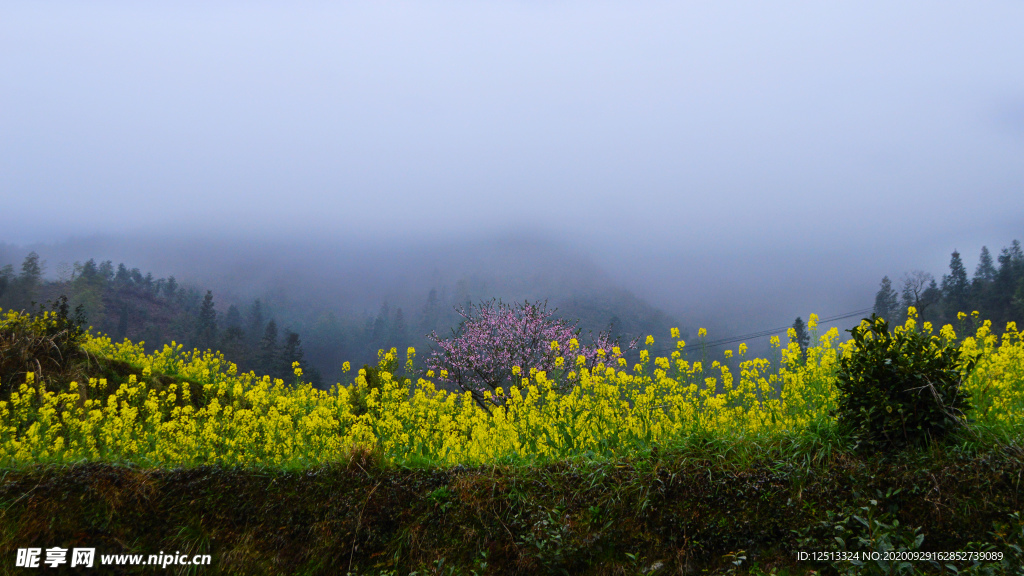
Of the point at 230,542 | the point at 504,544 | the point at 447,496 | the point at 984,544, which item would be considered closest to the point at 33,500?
the point at 230,542

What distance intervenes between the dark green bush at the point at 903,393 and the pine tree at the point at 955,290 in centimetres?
5211

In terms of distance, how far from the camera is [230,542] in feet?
16.5

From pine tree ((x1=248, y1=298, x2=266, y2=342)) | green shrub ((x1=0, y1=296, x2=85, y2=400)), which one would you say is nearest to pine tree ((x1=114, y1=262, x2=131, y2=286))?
pine tree ((x1=248, y1=298, x2=266, y2=342))

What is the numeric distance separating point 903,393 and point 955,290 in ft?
182

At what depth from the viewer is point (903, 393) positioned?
14.2ft

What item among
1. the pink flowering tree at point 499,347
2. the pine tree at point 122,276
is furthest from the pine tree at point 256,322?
the pink flowering tree at point 499,347

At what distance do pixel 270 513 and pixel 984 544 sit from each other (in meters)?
5.50

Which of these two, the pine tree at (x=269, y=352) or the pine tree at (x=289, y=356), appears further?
the pine tree at (x=269, y=352)

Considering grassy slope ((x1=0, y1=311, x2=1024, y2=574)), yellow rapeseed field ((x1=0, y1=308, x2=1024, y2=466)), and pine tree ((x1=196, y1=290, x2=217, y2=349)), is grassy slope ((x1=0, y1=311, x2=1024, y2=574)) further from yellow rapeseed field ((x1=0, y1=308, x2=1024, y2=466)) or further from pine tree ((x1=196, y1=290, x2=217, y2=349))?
pine tree ((x1=196, y1=290, x2=217, y2=349))

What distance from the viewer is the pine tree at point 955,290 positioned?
46022 mm

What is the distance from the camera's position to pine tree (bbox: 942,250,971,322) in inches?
1812

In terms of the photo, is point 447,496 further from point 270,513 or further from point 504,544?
point 270,513

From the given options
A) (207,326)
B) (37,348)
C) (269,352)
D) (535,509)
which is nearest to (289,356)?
(269,352)

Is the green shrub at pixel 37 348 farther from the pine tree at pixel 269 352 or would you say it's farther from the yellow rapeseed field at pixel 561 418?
the pine tree at pixel 269 352
